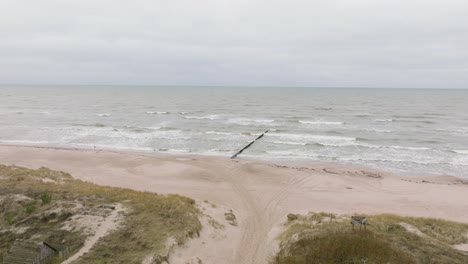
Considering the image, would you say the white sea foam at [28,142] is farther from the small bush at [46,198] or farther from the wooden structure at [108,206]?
the wooden structure at [108,206]

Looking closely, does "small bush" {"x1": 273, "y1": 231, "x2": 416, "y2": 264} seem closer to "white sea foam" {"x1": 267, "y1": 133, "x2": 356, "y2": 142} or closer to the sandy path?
the sandy path

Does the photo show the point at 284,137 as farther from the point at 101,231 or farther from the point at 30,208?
the point at 30,208

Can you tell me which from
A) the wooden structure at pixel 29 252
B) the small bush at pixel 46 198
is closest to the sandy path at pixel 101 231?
the wooden structure at pixel 29 252

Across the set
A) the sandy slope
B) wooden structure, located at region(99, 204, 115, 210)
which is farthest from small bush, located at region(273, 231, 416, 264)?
wooden structure, located at region(99, 204, 115, 210)

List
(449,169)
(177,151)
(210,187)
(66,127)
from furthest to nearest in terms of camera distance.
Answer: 1. (66,127)
2. (177,151)
3. (449,169)
4. (210,187)

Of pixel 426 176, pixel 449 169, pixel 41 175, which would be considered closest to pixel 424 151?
pixel 449 169

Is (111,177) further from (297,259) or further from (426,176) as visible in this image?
(426,176)
